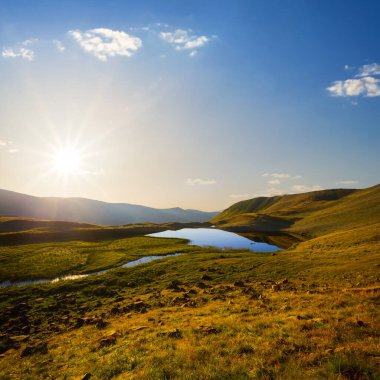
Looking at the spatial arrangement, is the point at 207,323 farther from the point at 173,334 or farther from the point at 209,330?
the point at 173,334

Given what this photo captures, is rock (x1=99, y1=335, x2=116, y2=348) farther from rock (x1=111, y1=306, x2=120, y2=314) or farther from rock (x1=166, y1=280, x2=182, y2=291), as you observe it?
rock (x1=166, y1=280, x2=182, y2=291)

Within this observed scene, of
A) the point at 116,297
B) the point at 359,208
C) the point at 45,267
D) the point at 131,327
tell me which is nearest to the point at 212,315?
the point at 131,327

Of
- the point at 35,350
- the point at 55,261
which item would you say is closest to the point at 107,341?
the point at 35,350

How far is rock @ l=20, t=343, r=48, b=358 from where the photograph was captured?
54.1 ft

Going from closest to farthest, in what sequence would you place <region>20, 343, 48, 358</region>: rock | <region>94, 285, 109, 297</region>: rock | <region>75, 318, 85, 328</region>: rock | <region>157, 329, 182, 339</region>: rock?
<region>157, 329, 182, 339</region>: rock
<region>20, 343, 48, 358</region>: rock
<region>75, 318, 85, 328</region>: rock
<region>94, 285, 109, 297</region>: rock

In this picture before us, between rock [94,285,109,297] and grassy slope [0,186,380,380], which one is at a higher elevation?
grassy slope [0,186,380,380]

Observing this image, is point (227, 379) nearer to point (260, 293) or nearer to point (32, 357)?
point (32, 357)

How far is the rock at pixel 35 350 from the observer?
16497 mm

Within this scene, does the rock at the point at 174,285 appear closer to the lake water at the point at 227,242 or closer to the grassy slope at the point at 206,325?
the grassy slope at the point at 206,325

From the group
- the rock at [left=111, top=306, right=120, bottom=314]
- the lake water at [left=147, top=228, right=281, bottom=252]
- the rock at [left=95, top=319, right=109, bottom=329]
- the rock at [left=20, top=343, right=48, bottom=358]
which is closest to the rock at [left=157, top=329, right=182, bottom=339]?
the rock at [left=95, top=319, right=109, bottom=329]

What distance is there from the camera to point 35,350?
16.9 metres

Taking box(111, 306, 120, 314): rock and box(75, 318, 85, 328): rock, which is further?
box(111, 306, 120, 314): rock

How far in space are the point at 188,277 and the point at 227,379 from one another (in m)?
28.5

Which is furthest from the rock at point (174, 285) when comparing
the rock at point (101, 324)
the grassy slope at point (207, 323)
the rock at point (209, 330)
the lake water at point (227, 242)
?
the lake water at point (227, 242)
